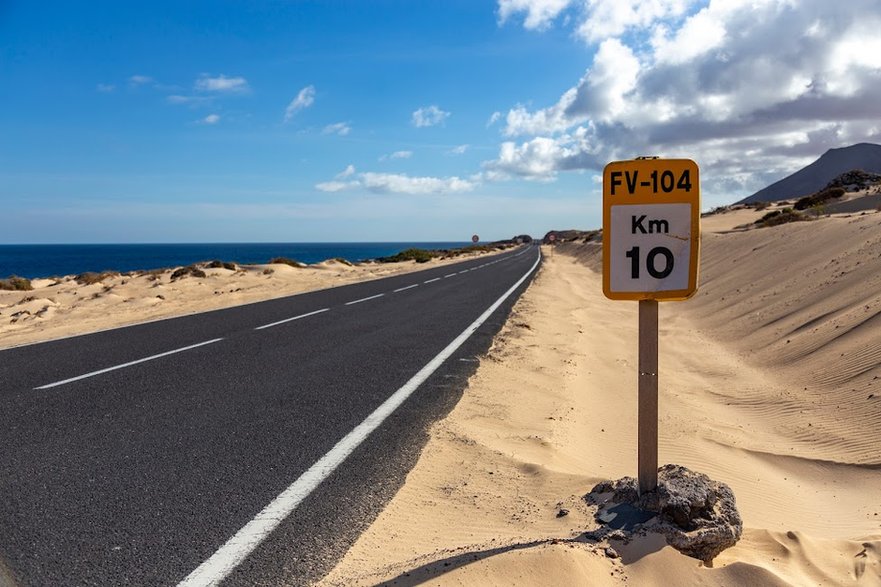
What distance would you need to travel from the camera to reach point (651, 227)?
3.61 meters

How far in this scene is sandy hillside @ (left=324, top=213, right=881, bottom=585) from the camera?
10.9 feet

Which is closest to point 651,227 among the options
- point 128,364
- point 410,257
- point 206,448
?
point 206,448

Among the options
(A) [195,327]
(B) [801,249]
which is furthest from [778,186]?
(A) [195,327]

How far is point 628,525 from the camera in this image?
3605 mm

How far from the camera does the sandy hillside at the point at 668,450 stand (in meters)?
3.32

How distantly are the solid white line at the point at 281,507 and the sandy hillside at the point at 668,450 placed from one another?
0.54 metres

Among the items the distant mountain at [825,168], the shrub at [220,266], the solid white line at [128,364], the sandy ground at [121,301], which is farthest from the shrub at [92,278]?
the distant mountain at [825,168]

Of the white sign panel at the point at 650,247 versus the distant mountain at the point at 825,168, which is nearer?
the white sign panel at the point at 650,247

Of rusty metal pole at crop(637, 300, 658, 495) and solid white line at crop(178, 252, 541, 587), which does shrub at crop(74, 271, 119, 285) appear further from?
rusty metal pole at crop(637, 300, 658, 495)

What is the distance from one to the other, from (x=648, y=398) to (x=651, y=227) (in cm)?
91

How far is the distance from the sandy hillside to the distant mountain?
114 m

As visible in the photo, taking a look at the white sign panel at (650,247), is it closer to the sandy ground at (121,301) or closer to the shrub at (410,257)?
the sandy ground at (121,301)

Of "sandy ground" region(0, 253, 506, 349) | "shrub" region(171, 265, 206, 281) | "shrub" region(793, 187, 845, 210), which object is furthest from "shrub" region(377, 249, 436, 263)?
"sandy ground" region(0, 253, 506, 349)

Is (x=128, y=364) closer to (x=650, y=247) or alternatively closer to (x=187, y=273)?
(x=650, y=247)
